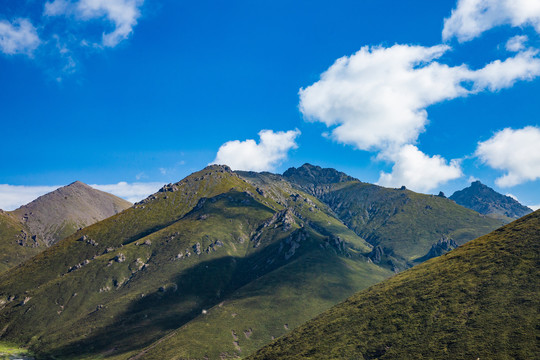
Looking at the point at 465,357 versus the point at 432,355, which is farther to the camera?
the point at 432,355

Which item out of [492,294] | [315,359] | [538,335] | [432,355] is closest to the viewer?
[538,335]

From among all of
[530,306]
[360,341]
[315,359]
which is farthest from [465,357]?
[315,359]

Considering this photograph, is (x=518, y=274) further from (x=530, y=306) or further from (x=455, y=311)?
(x=455, y=311)

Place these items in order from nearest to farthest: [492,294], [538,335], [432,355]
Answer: [538,335] → [432,355] → [492,294]

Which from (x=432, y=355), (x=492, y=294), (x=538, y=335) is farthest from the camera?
(x=492, y=294)

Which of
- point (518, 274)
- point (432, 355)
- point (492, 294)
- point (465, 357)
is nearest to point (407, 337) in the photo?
point (432, 355)

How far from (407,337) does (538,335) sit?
57346 mm

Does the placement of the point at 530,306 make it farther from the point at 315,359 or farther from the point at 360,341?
the point at 315,359

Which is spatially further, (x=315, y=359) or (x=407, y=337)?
(x=315, y=359)

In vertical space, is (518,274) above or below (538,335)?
above

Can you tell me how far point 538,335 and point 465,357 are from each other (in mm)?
30329

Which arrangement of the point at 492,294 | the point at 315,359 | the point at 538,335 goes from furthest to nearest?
1. the point at 315,359
2. the point at 492,294
3. the point at 538,335

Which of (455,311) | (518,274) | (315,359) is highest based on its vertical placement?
(518,274)

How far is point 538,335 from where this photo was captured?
14712 centimetres
